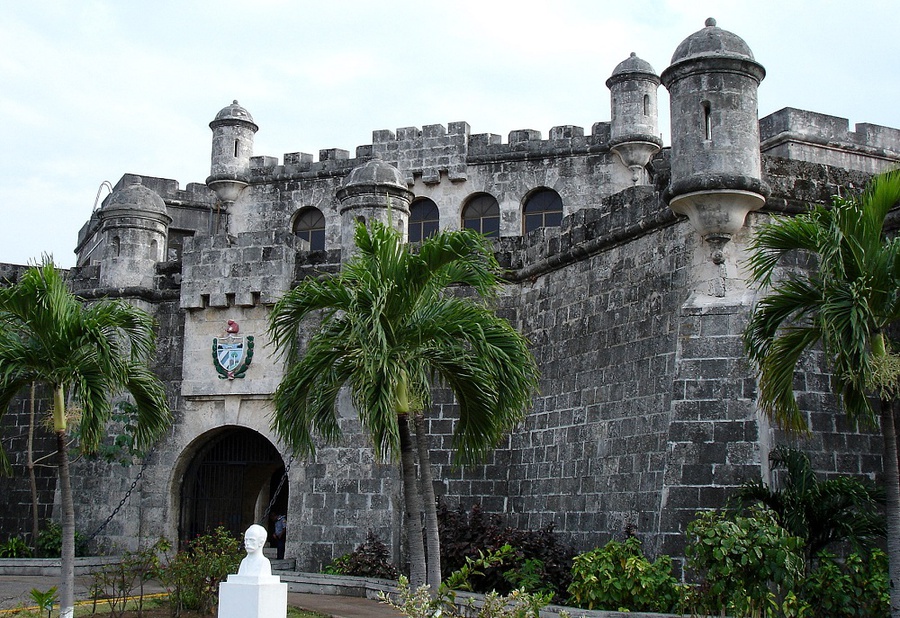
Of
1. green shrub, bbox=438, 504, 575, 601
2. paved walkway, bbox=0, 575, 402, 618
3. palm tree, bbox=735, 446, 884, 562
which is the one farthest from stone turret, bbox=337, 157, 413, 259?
palm tree, bbox=735, 446, 884, 562

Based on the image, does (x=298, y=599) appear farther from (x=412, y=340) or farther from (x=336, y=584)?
(x=412, y=340)

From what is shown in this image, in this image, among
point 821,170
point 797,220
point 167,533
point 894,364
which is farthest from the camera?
point 167,533

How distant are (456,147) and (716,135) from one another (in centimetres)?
1308

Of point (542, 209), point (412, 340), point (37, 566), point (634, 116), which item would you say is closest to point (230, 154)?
point (542, 209)

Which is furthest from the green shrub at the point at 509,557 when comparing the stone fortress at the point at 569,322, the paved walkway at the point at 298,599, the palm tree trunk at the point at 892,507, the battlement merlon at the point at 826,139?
the battlement merlon at the point at 826,139

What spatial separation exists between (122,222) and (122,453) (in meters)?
3.92

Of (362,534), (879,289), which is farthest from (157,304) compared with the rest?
(879,289)

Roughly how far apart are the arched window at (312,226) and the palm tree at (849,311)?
16.7 metres

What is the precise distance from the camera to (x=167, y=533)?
1791cm

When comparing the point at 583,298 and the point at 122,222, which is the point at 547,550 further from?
the point at 122,222

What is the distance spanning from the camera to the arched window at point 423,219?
2564cm

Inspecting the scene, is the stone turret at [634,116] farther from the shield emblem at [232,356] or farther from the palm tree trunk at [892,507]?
the palm tree trunk at [892,507]

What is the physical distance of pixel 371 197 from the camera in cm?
1756

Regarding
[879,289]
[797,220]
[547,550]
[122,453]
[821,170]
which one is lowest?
[547,550]
